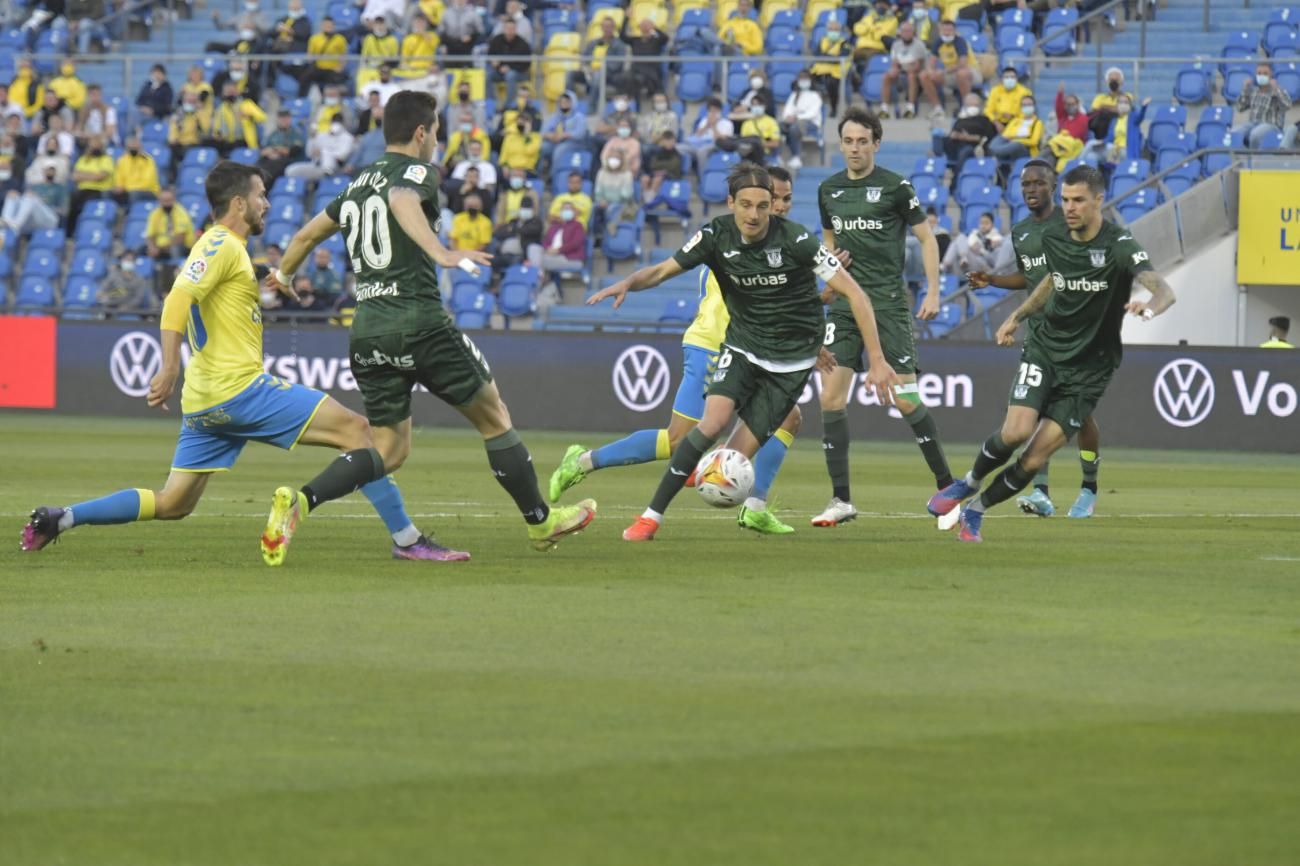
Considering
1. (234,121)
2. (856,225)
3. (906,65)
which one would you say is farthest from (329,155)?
(856,225)

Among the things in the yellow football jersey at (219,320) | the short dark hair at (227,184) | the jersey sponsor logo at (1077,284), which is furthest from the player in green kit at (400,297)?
the jersey sponsor logo at (1077,284)

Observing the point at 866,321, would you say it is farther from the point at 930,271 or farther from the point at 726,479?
the point at 930,271

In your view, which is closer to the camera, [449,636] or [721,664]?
[721,664]

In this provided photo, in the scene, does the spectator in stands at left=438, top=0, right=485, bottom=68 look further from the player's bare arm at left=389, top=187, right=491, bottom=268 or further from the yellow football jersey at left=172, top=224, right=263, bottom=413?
the player's bare arm at left=389, top=187, right=491, bottom=268

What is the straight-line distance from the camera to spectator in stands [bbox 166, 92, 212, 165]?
3394 cm

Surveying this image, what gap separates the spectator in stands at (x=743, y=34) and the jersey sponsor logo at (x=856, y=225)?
1844 centimetres

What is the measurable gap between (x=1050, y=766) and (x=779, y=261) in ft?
21.0

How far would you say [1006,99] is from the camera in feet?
95.2

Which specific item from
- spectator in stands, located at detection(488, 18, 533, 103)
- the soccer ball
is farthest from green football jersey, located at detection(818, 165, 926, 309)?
spectator in stands, located at detection(488, 18, 533, 103)

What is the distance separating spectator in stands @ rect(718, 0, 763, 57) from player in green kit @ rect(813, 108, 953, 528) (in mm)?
18315

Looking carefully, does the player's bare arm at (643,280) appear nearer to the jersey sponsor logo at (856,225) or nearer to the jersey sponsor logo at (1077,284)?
the jersey sponsor logo at (1077,284)

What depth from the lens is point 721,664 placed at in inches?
286

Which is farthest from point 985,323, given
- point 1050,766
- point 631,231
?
point 1050,766

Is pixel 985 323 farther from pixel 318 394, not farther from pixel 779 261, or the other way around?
pixel 318 394
